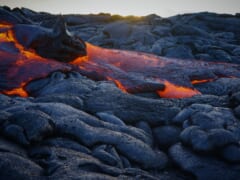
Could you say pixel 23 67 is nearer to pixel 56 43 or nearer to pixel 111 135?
pixel 56 43

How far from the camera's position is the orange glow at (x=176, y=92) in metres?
13.1

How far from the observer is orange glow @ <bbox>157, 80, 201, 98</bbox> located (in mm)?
13086

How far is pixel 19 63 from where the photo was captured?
13.9 metres

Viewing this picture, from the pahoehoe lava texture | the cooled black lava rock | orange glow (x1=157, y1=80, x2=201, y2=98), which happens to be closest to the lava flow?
orange glow (x1=157, y1=80, x2=201, y2=98)

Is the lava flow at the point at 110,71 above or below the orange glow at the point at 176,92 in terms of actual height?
above

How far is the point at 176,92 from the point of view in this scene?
1369cm

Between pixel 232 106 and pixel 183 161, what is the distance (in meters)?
3.97

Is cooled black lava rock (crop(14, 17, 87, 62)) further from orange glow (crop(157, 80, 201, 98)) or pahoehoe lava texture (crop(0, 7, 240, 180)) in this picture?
orange glow (crop(157, 80, 201, 98))

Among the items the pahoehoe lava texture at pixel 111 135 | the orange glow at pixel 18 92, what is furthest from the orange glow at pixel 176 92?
the orange glow at pixel 18 92

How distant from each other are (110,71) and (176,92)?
4253 mm

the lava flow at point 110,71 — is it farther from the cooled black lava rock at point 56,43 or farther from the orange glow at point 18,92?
the cooled black lava rock at point 56,43

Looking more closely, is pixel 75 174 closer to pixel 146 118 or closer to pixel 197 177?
pixel 197 177

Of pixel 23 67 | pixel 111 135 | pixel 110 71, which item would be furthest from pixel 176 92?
pixel 23 67

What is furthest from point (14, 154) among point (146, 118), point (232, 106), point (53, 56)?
point (53, 56)
